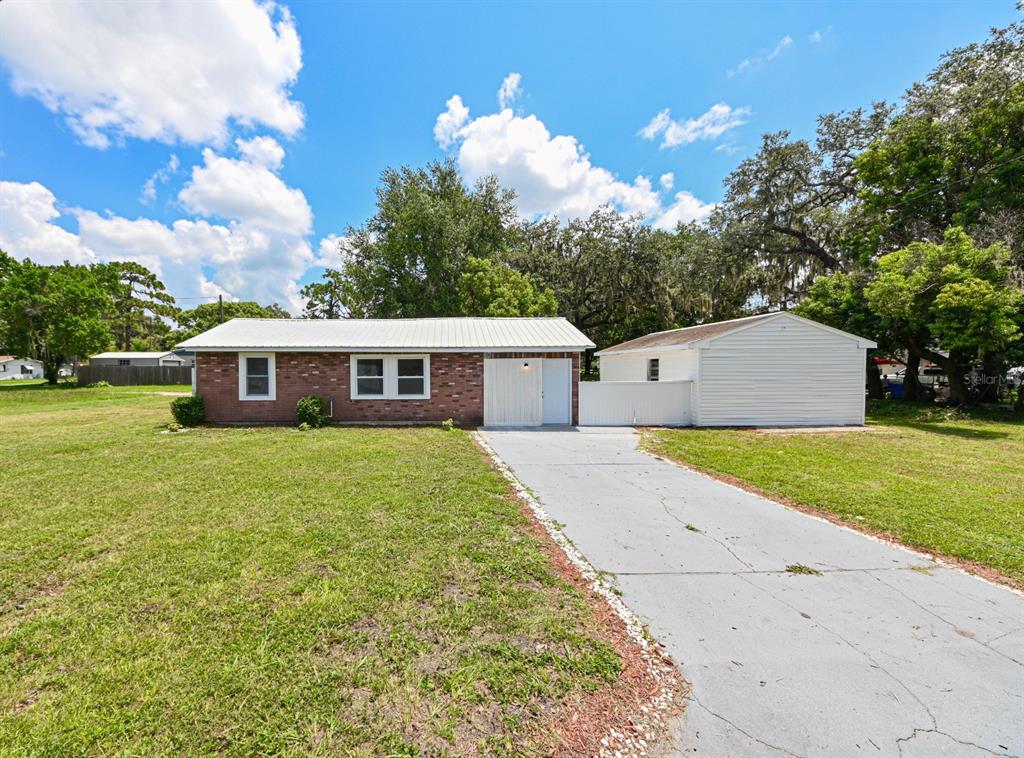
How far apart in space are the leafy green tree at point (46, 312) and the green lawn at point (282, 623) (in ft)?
95.7

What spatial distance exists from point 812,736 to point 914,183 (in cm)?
2324

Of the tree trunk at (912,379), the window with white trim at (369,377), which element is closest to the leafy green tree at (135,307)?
the window with white trim at (369,377)

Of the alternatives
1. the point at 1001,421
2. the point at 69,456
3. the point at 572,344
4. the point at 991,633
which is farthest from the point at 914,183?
the point at 69,456

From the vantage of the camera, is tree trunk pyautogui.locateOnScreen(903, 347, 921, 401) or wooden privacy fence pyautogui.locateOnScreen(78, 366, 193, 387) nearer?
tree trunk pyautogui.locateOnScreen(903, 347, 921, 401)

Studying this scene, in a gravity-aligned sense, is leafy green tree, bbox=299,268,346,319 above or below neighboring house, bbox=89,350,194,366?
above

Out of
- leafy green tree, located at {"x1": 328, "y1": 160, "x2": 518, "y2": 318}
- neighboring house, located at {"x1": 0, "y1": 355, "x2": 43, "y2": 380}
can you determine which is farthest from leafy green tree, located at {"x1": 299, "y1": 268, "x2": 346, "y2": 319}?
neighboring house, located at {"x1": 0, "y1": 355, "x2": 43, "y2": 380}

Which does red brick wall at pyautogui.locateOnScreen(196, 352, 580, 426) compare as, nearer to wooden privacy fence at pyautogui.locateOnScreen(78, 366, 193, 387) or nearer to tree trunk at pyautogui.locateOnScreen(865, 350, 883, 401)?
tree trunk at pyautogui.locateOnScreen(865, 350, 883, 401)

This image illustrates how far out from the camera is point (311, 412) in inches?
456

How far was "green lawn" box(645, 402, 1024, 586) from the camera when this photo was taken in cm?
470

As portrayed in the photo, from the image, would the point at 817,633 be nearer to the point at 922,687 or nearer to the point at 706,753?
the point at 922,687

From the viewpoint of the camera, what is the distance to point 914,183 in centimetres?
1764

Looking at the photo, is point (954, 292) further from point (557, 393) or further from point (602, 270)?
point (602, 270)

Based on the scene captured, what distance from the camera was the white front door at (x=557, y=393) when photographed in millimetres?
12516

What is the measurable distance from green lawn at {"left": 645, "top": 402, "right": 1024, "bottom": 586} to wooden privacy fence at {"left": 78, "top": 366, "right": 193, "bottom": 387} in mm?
33381
